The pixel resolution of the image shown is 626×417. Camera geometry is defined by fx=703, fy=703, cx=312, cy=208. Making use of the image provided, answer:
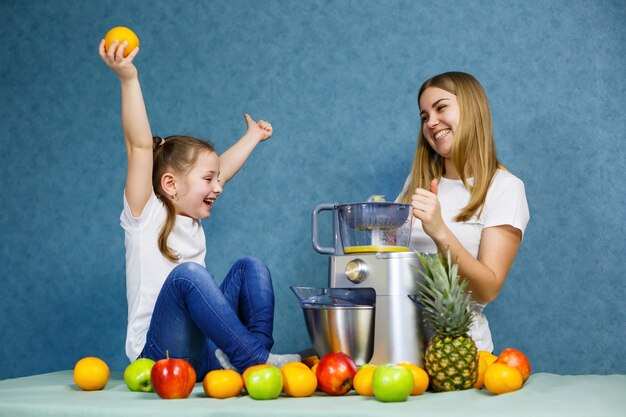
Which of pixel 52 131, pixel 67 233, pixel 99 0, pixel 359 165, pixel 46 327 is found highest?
pixel 99 0

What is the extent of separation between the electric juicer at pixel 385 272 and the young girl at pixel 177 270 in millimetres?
232

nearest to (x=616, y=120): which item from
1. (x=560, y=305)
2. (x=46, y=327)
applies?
(x=560, y=305)

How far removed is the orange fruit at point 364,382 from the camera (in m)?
1.36

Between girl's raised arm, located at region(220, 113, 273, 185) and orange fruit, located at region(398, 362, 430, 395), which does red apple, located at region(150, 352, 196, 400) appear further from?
girl's raised arm, located at region(220, 113, 273, 185)

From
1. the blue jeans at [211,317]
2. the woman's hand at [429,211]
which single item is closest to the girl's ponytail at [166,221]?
the blue jeans at [211,317]

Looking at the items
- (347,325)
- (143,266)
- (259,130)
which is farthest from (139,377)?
(259,130)

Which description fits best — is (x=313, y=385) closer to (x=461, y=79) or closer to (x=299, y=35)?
(x=461, y=79)

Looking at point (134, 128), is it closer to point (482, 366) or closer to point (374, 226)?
point (374, 226)

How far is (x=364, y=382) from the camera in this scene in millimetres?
1361

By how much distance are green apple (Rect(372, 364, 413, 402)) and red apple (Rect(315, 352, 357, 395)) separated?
11 cm

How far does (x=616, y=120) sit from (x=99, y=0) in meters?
1.96

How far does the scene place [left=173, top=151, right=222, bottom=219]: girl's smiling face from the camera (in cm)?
188

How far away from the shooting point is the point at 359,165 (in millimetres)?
2455

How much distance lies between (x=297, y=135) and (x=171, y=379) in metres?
1.33
